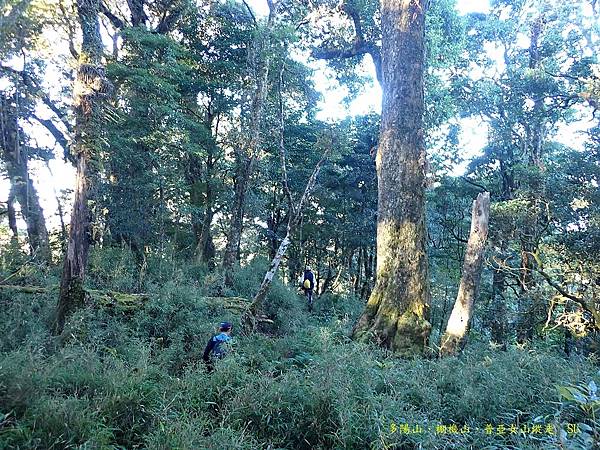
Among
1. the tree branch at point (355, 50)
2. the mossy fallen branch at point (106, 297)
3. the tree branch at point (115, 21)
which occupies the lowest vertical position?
the mossy fallen branch at point (106, 297)

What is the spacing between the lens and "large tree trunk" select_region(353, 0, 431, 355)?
22.7 feet

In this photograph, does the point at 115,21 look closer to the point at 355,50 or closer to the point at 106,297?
the point at 355,50

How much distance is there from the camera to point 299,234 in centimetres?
1702

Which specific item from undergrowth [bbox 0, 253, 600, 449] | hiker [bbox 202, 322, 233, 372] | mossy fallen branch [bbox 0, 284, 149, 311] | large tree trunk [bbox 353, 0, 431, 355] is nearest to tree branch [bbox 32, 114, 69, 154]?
mossy fallen branch [bbox 0, 284, 149, 311]

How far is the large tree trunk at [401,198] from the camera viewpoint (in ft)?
22.7

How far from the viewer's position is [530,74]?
11641 millimetres

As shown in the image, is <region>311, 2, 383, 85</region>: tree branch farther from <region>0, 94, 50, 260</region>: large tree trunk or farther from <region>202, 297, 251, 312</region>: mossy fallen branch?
<region>0, 94, 50, 260</region>: large tree trunk

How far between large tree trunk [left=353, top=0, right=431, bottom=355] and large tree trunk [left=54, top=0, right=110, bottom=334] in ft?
16.5

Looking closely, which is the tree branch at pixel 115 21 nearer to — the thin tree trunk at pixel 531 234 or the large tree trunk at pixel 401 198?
the large tree trunk at pixel 401 198

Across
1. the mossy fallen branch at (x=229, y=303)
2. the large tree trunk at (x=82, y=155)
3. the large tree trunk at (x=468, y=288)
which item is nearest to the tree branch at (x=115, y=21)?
the large tree trunk at (x=82, y=155)

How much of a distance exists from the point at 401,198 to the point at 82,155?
5.71 meters

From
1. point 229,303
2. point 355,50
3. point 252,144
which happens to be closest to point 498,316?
point 229,303

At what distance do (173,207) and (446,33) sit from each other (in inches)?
433

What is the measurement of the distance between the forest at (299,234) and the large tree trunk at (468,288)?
0.04 m
